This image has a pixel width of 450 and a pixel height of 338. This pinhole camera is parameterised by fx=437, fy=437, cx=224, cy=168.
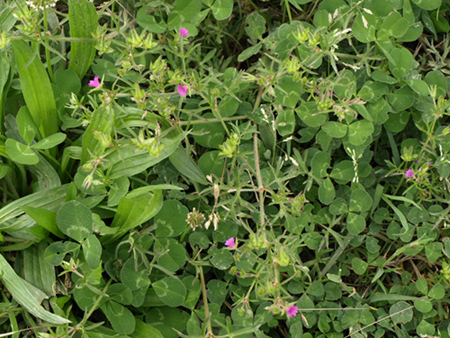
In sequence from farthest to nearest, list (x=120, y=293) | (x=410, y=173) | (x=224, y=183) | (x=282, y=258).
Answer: (x=224, y=183) < (x=410, y=173) < (x=120, y=293) < (x=282, y=258)

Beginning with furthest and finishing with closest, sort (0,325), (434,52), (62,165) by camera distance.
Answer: (434,52) → (62,165) → (0,325)

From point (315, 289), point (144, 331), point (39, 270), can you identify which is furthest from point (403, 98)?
point (39, 270)

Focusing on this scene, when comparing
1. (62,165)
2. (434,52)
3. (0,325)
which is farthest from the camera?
(434,52)

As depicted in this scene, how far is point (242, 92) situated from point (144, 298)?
107cm

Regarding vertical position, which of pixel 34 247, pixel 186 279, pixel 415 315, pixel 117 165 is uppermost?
pixel 117 165

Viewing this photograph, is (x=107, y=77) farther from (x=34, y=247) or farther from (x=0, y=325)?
(x=0, y=325)

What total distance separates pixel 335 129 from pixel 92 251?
1.18m

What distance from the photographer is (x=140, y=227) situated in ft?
6.63

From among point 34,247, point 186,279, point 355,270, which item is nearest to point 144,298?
point 186,279

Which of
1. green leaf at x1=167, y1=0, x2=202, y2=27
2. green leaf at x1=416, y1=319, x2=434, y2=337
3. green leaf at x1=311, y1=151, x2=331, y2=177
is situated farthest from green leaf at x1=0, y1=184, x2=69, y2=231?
green leaf at x1=416, y1=319, x2=434, y2=337

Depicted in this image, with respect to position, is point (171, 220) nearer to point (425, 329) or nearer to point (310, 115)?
point (310, 115)

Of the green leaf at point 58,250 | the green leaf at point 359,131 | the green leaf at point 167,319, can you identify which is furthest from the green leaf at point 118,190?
the green leaf at point 359,131

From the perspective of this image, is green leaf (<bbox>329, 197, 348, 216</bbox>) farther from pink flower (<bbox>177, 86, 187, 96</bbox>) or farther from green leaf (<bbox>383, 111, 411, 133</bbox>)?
pink flower (<bbox>177, 86, 187, 96</bbox>)

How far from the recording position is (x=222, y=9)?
6.81 feet
